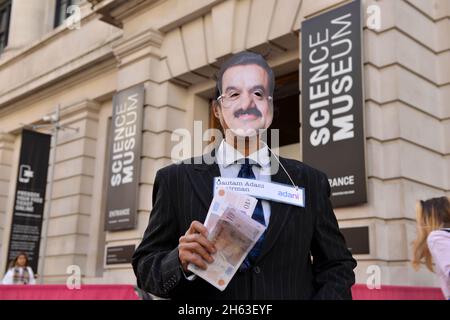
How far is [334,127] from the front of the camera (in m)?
8.48

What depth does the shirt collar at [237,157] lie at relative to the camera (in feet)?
6.98

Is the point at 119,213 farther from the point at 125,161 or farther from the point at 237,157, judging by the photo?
the point at 237,157

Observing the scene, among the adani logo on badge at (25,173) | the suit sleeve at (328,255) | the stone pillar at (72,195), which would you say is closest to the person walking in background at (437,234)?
the suit sleeve at (328,255)

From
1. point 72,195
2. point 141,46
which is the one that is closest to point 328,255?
point 141,46

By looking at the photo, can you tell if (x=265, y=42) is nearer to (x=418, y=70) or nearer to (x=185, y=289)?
(x=418, y=70)

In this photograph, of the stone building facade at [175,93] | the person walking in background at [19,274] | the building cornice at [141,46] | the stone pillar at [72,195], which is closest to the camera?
the stone building facade at [175,93]

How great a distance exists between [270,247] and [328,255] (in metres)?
0.29

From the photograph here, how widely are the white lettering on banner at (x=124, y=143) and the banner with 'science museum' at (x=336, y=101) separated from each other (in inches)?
179

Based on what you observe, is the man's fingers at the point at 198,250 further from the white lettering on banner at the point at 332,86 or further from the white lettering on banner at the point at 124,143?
the white lettering on banner at the point at 124,143

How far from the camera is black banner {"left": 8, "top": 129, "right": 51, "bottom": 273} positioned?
50.2 ft

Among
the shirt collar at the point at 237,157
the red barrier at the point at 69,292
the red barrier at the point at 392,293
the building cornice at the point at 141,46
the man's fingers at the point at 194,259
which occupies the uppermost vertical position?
the building cornice at the point at 141,46

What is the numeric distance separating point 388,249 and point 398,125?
1.88 m

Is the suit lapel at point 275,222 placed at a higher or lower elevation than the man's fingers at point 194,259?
higher

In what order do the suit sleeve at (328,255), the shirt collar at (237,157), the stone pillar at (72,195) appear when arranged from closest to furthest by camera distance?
the suit sleeve at (328,255) < the shirt collar at (237,157) < the stone pillar at (72,195)
